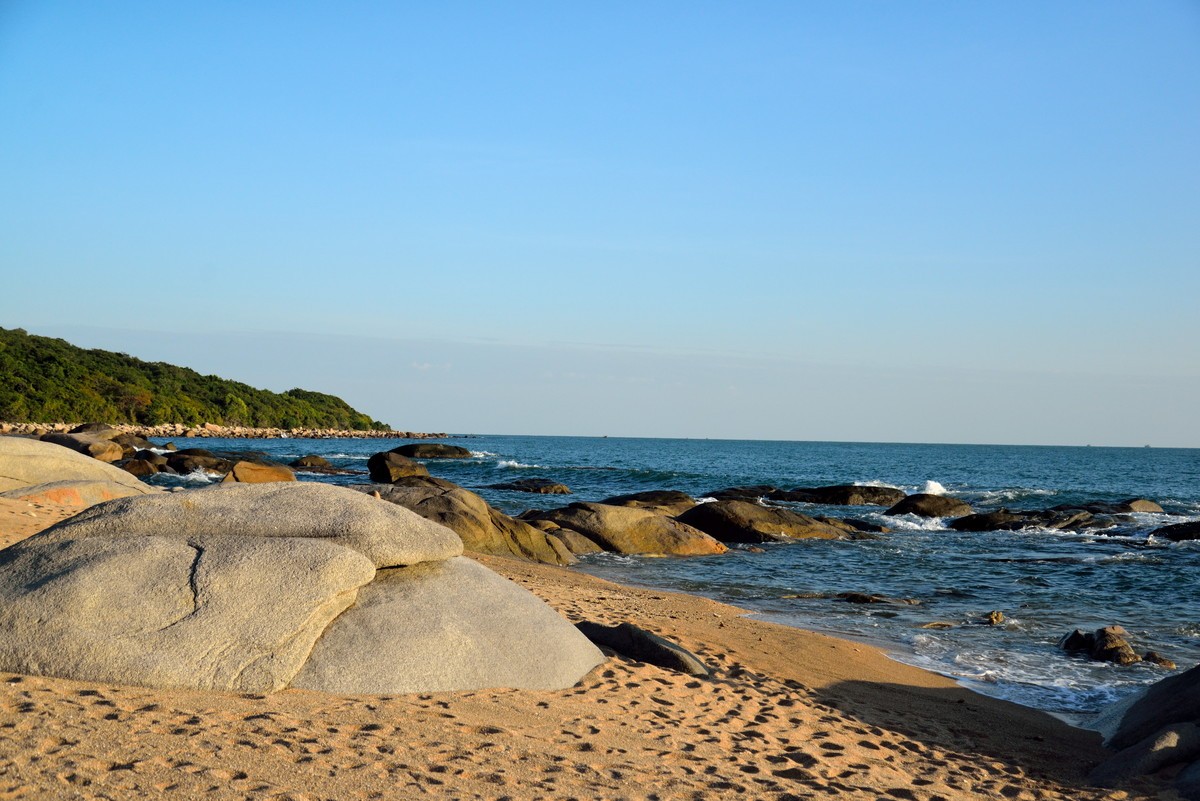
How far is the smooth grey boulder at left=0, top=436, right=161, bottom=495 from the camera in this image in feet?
61.2

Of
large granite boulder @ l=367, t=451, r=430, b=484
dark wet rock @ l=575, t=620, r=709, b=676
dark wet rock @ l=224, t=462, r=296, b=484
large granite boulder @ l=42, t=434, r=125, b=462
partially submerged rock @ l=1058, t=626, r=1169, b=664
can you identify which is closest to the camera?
dark wet rock @ l=575, t=620, r=709, b=676

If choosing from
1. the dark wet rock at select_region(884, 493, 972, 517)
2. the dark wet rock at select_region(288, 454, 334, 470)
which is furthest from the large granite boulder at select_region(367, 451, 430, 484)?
the dark wet rock at select_region(884, 493, 972, 517)

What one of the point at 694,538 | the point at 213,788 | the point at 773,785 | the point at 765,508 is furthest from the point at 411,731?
the point at 765,508

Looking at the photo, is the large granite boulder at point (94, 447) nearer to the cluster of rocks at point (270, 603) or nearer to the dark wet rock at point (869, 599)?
the dark wet rock at point (869, 599)

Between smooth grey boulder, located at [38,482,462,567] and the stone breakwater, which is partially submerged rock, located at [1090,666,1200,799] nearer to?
smooth grey boulder, located at [38,482,462,567]

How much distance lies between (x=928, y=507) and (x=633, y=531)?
56.1ft

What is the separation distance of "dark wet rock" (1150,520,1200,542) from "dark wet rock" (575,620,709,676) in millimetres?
23734

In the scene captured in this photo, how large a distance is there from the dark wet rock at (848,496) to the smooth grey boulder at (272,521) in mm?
33345

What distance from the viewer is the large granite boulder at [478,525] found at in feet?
61.7

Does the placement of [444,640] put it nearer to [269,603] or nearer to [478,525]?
[269,603]

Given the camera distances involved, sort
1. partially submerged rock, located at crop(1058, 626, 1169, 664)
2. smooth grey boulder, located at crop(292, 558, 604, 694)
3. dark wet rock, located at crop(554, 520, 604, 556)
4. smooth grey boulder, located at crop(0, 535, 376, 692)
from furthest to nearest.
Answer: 1. dark wet rock, located at crop(554, 520, 604, 556)
2. partially submerged rock, located at crop(1058, 626, 1169, 664)
3. smooth grey boulder, located at crop(292, 558, 604, 694)
4. smooth grey boulder, located at crop(0, 535, 376, 692)

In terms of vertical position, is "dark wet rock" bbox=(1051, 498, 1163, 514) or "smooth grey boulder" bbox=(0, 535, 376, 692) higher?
"smooth grey boulder" bbox=(0, 535, 376, 692)

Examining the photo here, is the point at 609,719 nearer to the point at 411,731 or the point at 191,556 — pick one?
the point at 411,731

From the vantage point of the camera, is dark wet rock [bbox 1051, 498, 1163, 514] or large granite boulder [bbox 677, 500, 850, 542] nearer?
large granite boulder [bbox 677, 500, 850, 542]
